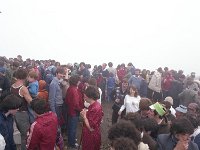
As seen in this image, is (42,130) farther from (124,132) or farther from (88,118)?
(124,132)

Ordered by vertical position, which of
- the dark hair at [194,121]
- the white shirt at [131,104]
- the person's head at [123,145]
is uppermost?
the person's head at [123,145]

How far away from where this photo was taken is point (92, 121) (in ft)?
19.0

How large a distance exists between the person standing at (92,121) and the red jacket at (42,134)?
910 millimetres

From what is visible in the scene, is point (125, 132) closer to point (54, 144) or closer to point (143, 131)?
point (143, 131)

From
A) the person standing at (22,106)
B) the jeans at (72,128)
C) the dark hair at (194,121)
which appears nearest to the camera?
the dark hair at (194,121)

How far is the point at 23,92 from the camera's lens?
245 inches

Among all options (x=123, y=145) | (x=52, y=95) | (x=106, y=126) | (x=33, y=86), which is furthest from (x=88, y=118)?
(x=106, y=126)

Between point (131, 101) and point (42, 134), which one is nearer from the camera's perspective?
point (42, 134)

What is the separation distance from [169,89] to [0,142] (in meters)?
10.7

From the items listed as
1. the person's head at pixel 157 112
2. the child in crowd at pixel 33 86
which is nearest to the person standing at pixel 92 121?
the person's head at pixel 157 112

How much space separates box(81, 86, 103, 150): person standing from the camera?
579 centimetres

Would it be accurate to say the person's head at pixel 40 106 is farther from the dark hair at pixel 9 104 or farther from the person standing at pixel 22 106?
the person standing at pixel 22 106

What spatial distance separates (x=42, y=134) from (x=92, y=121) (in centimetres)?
117

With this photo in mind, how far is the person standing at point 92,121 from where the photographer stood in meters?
5.79
